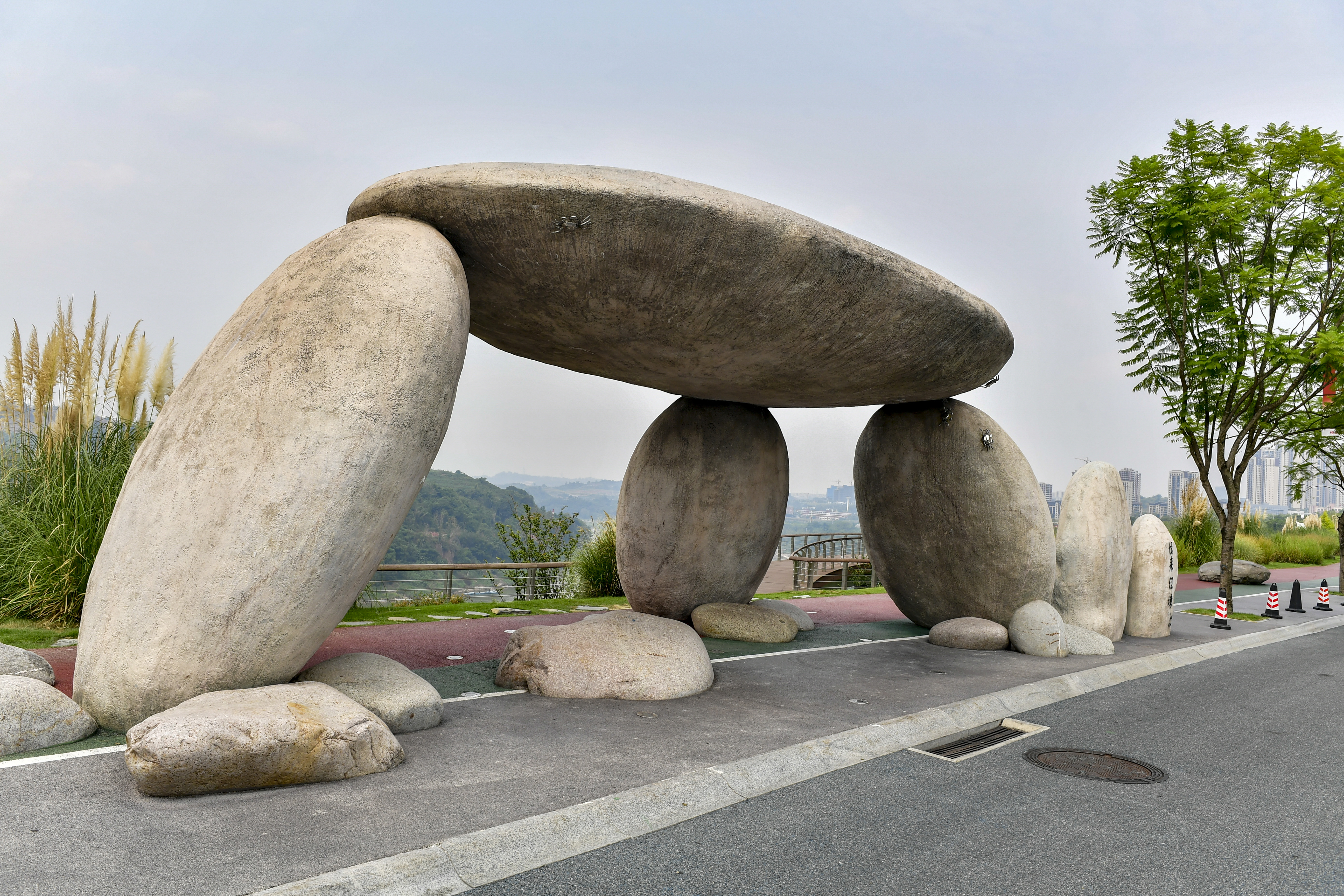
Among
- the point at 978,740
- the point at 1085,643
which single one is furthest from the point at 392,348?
the point at 1085,643

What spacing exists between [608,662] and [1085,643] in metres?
4.98

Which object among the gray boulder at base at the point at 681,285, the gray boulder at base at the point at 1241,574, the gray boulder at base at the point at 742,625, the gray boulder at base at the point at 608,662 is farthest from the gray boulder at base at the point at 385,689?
the gray boulder at base at the point at 1241,574

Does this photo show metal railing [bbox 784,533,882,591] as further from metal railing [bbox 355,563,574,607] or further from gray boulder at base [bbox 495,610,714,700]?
gray boulder at base [bbox 495,610,714,700]

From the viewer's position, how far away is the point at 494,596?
12.8 meters

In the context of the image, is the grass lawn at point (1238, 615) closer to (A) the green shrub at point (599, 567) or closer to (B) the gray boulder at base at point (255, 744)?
(A) the green shrub at point (599, 567)

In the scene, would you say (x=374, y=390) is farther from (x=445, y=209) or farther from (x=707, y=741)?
(x=707, y=741)

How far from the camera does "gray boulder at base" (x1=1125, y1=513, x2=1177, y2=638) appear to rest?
948 cm

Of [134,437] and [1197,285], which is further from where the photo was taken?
[1197,285]

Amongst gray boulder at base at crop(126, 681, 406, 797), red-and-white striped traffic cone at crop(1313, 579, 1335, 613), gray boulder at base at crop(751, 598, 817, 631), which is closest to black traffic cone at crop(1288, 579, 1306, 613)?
red-and-white striped traffic cone at crop(1313, 579, 1335, 613)

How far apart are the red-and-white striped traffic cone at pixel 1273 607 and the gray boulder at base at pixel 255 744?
42.8ft

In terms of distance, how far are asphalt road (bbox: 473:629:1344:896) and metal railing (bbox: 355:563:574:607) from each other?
6.98 meters

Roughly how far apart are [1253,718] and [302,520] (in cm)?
643

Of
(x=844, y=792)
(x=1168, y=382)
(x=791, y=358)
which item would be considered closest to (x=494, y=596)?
(x=791, y=358)

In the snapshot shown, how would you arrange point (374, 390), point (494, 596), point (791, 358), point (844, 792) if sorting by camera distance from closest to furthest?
point (844, 792) < point (374, 390) < point (791, 358) < point (494, 596)
